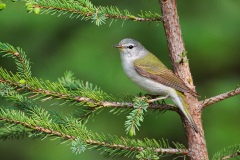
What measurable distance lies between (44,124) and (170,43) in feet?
3.40

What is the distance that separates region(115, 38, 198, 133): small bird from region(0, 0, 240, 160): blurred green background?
4.04ft

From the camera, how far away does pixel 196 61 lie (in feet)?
20.5

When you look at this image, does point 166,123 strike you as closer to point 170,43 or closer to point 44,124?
point 170,43

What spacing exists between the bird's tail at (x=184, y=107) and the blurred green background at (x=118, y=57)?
2.07 metres

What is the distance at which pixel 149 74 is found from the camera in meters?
4.11

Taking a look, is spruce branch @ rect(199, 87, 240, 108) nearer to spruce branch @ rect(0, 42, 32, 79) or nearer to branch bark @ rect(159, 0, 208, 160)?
branch bark @ rect(159, 0, 208, 160)

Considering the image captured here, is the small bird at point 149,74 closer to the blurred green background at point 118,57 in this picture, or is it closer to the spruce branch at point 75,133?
the spruce branch at point 75,133

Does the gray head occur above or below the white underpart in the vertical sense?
above

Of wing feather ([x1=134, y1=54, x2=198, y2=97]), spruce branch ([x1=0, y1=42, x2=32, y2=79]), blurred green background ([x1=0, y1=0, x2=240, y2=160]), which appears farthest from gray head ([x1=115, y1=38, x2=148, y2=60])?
spruce branch ([x1=0, y1=42, x2=32, y2=79])

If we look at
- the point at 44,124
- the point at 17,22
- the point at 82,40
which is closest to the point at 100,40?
the point at 82,40

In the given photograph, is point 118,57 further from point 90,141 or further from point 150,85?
point 90,141

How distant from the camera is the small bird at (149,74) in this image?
11.9 feet

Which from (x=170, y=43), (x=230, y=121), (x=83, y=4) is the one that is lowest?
(x=230, y=121)

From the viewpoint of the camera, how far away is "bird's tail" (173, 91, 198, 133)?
3059 mm
